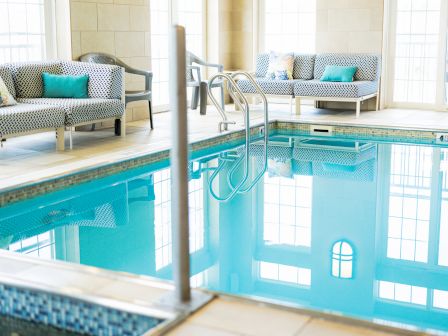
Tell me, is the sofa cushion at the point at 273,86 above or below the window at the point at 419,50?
below

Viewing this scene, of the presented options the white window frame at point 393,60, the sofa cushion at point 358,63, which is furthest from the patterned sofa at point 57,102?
the white window frame at point 393,60

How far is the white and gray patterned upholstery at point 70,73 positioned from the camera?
6.92 m

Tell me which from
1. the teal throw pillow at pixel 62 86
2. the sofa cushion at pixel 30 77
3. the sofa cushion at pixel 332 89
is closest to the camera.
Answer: the sofa cushion at pixel 30 77

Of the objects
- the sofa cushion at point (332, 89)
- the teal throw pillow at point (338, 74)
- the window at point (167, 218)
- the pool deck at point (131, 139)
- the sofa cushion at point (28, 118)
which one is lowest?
the window at point (167, 218)

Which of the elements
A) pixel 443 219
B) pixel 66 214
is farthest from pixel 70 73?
pixel 443 219

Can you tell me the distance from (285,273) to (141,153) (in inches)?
109

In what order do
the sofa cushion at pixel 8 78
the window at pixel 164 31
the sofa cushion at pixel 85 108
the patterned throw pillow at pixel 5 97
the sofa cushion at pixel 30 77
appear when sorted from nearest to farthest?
1. the patterned throw pillow at pixel 5 97
2. the sofa cushion at pixel 85 108
3. the sofa cushion at pixel 8 78
4. the sofa cushion at pixel 30 77
5. the window at pixel 164 31

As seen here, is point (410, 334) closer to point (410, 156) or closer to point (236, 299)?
point (236, 299)

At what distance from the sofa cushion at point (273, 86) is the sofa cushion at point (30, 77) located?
113 inches

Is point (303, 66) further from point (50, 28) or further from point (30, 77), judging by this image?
point (30, 77)

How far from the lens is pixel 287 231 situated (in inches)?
184

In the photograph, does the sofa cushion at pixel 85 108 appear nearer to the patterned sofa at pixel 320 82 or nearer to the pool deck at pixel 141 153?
the pool deck at pixel 141 153

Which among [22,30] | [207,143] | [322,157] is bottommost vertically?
[322,157]

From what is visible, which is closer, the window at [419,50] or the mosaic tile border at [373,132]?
the mosaic tile border at [373,132]
